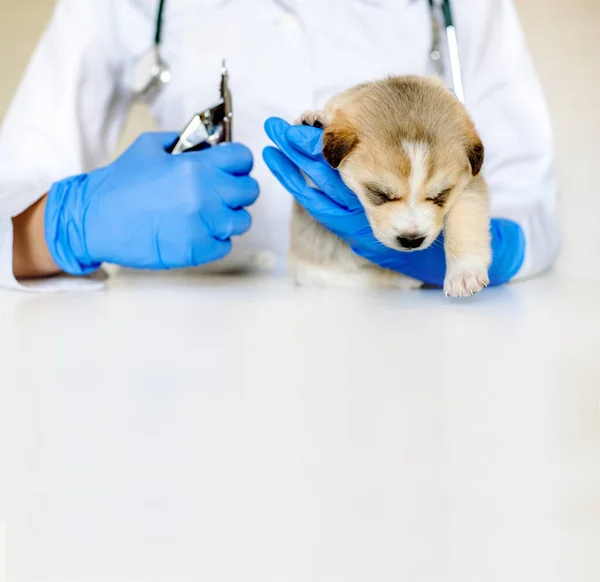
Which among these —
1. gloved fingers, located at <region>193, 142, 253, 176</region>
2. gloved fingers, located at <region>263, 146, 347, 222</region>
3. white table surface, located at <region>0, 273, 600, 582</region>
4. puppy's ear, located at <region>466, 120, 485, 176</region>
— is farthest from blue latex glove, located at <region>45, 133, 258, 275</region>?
puppy's ear, located at <region>466, 120, 485, 176</region>

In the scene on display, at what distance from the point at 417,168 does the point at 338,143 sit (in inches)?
6.1

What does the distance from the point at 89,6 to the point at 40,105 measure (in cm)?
30

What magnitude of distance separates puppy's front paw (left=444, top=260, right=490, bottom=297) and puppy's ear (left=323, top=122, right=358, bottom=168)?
0.97ft

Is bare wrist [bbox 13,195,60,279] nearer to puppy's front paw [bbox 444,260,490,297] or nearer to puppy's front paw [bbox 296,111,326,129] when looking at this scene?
puppy's front paw [bbox 296,111,326,129]

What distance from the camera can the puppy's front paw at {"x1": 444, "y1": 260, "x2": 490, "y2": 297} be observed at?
3.96 ft

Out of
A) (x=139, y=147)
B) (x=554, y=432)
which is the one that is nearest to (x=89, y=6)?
(x=139, y=147)

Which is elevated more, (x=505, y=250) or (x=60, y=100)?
(x=60, y=100)

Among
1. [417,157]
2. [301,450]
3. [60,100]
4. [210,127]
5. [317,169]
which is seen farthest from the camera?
[60,100]

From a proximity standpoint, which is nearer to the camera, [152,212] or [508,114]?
[152,212]

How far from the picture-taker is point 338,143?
1199 mm

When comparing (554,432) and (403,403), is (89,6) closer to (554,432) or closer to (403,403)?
(403,403)

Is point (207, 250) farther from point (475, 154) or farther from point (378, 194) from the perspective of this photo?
point (475, 154)

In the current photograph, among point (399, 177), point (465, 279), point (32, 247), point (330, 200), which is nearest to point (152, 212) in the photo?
point (32, 247)

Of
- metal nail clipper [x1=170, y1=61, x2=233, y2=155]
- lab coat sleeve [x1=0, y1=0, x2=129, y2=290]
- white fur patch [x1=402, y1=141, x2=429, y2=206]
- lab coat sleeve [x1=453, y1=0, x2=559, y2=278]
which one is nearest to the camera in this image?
white fur patch [x1=402, y1=141, x2=429, y2=206]
